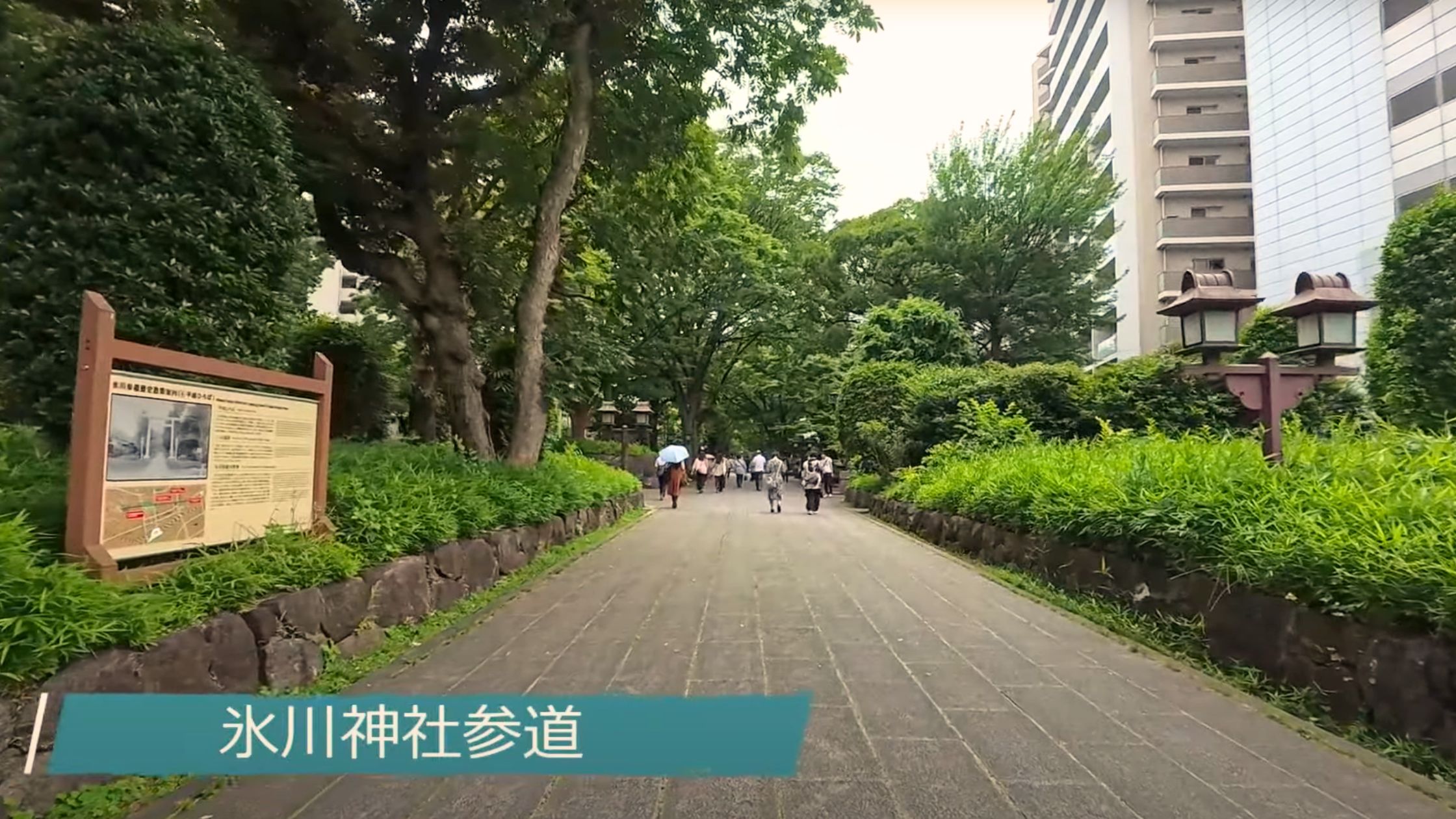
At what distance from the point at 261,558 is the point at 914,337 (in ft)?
60.7

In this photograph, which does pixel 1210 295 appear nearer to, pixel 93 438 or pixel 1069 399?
pixel 93 438

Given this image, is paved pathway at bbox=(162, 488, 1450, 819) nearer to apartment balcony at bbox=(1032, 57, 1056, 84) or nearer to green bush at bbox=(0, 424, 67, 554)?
green bush at bbox=(0, 424, 67, 554)

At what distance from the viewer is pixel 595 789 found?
327cm

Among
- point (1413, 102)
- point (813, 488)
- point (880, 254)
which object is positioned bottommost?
point (813, 488)

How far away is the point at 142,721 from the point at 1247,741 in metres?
4.83

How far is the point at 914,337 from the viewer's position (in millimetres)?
21109

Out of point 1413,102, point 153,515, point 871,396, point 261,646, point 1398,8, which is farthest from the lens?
point 1398,8

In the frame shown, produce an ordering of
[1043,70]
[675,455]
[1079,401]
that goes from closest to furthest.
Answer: [1079,401], [675,455], [1043,70]

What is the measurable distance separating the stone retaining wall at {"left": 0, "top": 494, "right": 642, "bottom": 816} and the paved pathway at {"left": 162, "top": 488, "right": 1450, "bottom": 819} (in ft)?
1.58

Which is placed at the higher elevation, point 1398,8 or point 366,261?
point 1398,8

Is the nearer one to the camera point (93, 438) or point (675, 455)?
point (93, 438)

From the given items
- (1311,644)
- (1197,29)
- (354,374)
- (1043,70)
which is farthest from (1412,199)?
(1043,70)

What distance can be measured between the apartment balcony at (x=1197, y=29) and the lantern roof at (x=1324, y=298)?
37.3 meters

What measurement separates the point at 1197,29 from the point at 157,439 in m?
45.3
